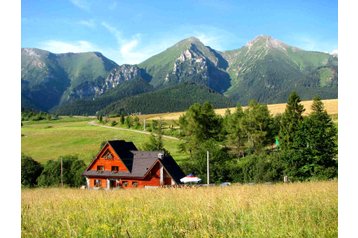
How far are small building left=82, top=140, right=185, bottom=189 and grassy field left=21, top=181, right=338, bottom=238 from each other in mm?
35520

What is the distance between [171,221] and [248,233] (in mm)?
1096

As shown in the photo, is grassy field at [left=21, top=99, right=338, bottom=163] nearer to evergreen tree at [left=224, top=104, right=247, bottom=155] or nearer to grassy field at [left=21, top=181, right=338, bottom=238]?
evergreen tree at [left=224, top=104, right=247, bottom=155]

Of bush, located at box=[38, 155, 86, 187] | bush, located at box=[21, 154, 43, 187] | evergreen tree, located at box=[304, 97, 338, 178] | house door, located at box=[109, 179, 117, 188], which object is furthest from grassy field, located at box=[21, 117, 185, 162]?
evergreen tree, located at box=[304, 97, 338, 178]

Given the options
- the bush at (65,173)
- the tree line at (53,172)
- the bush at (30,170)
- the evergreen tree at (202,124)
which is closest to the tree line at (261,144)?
the evergreen tree at (202,124)

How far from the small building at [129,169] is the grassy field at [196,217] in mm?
35520

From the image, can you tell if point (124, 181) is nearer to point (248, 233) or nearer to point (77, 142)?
point (77, 142)

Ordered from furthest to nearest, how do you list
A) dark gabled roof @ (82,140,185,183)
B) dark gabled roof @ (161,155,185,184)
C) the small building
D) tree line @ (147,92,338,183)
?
the small building < dark gabled roof @ (82,140,185,183) < dark gabled roof @ (161,155,185,184) < tree line @ (147,92,338,183)

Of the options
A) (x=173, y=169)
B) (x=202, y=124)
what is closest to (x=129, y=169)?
(x=173, y=169)

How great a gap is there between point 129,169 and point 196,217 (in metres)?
42.1

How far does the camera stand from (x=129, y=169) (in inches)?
1813

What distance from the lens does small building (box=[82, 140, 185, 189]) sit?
42.0 metres

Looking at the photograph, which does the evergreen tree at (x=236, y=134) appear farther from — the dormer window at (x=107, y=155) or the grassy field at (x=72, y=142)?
the dormer window at (x=107, y=155)
